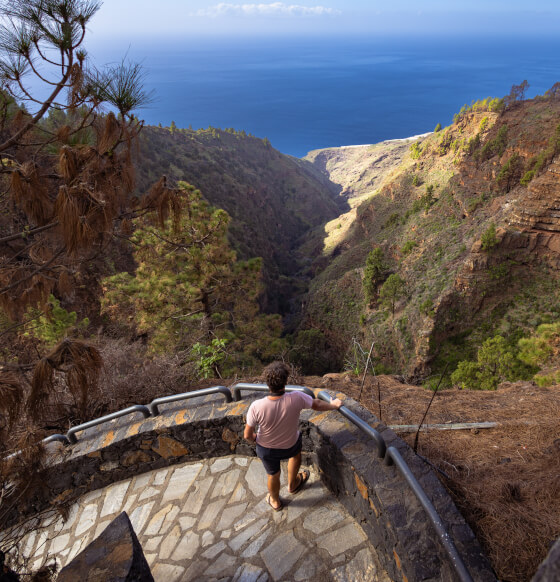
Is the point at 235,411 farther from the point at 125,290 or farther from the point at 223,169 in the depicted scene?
the point at 223,169

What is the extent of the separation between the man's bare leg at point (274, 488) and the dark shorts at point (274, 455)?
6 centimetres

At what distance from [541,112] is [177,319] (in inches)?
1807

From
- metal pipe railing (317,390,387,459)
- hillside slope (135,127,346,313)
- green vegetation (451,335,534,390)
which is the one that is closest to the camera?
metal pipe railing (317,390,387,459)

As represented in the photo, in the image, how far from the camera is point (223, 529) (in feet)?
9.33

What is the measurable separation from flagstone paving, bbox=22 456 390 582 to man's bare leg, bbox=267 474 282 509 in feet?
0.31

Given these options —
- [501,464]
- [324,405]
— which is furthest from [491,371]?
[324,405]

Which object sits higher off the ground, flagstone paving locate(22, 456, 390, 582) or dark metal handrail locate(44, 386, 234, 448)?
dark metal handrail locate(44, 386, 234, 448)

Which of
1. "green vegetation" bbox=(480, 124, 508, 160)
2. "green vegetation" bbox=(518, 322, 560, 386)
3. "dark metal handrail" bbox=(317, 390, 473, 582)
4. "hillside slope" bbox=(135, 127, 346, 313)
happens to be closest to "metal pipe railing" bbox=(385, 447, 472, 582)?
"dark metal handrail" bbox=(317, 390, 473, 582)

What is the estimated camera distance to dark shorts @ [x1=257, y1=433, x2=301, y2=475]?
2.68 m

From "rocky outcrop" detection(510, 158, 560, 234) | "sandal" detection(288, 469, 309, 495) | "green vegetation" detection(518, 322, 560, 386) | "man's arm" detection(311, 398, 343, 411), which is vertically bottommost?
"green vegetation" detection(518, 322, 560, 386)

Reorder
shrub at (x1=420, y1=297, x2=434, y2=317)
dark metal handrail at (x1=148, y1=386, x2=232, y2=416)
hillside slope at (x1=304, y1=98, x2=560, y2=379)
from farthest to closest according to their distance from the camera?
1. shrub at (x1=420, y1=297, x2=434, y2=317)
2. hillside slope at (x1=304, y1=98, x2=560, y2=379)
3. dark metal handrail at (x1=148, y1=386, x2=232, y2=416)

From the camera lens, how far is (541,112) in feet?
Result: 123

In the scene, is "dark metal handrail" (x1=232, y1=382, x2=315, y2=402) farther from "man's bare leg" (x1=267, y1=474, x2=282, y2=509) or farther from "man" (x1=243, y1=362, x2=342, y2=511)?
"man's bare leg" (x1=267, y1=474, x2=282, y2=509)

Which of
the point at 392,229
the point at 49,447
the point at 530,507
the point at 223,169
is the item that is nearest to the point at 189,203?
the point at 49,447
